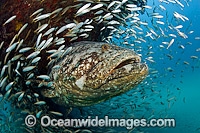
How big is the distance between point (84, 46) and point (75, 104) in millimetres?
1709

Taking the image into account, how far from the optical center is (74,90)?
3.85 m

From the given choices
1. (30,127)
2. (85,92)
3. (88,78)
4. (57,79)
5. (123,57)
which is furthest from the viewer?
(30,127)

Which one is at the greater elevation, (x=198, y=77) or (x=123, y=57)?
(x=123, y=57)

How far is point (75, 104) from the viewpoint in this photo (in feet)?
14.4

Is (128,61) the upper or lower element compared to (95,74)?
upper

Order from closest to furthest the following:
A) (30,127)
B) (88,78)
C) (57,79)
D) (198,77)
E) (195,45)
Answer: (88,78), (57,79), (30,127), (195,45), (198,77)

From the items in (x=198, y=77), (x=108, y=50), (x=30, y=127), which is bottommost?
(x=198, y=77)

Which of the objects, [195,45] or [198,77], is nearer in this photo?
[195,45]

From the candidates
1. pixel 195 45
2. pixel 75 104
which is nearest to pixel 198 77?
pixel 195 45

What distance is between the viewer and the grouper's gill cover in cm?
323

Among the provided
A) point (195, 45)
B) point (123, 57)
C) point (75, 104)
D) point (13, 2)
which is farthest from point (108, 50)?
point (195, 45)

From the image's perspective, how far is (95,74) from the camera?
11.1 feet

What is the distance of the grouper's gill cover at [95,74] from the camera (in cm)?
323

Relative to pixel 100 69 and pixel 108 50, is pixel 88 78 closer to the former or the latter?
pixel 100 69
